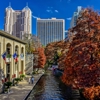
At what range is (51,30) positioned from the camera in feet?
641

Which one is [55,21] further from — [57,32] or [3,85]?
[3,85]

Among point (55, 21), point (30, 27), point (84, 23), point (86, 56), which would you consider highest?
point (55, 21)

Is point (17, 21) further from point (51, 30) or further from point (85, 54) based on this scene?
point (85, 54)

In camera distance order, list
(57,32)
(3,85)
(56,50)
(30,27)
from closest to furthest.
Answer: (3,85) < (56,50) < (30,27) < (57,32)

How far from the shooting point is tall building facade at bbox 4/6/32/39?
15338 cm

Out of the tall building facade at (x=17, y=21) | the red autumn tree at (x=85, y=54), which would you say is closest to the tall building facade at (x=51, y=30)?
the tall building facade at (x=17, y=21)

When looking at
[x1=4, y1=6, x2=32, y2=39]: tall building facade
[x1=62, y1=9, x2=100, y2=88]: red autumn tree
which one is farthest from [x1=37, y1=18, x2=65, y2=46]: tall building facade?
[x1=62, y1=9, x2=100, y2=88]: red autumn tree

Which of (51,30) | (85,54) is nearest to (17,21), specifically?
(51,30)

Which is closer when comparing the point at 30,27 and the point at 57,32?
the point at 30,27

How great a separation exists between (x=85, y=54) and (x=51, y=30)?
178 meters

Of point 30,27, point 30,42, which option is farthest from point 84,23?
point 30,27

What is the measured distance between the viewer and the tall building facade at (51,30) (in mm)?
190875

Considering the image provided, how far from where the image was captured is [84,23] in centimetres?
2072

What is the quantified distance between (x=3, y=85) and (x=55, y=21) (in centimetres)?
16915
